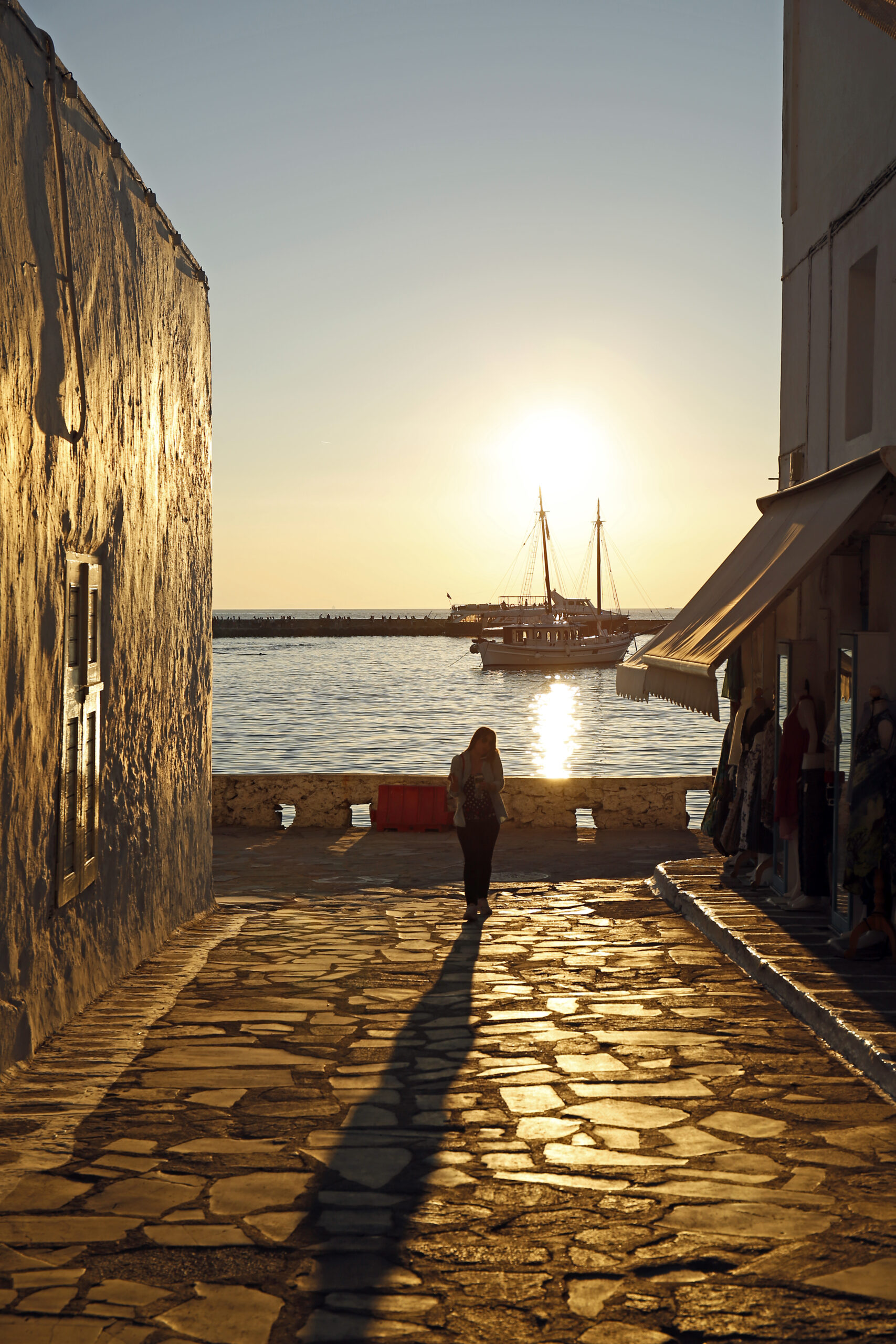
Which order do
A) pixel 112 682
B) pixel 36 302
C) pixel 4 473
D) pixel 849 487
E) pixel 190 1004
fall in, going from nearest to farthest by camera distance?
1. pixel 4 473
2. pixel 36 302
3. pixel 190 1004
4. pixel 112 682
5. pixel 849 487

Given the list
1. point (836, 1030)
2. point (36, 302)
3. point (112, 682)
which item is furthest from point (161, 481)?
point (836, 1030)

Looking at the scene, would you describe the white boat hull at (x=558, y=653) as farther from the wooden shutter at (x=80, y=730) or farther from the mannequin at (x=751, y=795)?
the wooden shutter at (x=80, y=730)

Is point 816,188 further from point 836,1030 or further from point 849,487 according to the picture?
point 836,1030

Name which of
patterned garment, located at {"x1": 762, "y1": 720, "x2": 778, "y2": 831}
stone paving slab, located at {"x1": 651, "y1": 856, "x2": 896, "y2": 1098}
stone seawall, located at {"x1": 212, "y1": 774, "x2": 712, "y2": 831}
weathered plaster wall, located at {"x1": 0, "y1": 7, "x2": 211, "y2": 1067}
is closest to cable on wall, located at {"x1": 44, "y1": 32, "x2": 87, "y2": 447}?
weathered plaster wall, located at {"x1": 0, "y1": 7, "x2": 211, "y2": 1067}

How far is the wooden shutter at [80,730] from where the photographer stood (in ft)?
21.5

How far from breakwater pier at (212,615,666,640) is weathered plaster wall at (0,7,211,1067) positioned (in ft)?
464

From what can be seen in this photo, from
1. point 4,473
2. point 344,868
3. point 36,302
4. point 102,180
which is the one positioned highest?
point 102,180

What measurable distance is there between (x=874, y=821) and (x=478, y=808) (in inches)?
137

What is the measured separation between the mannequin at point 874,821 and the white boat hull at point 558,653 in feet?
301

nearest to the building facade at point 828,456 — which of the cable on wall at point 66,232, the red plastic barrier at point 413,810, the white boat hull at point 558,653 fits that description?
the cable on wall at point 66,232

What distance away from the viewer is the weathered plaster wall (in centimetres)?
569

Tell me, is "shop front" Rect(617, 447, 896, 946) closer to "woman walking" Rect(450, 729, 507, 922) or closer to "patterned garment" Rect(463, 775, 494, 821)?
"woman walking" Rect(450, 729, 507, 922)

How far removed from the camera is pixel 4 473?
5.51m

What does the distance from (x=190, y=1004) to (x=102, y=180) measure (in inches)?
190
